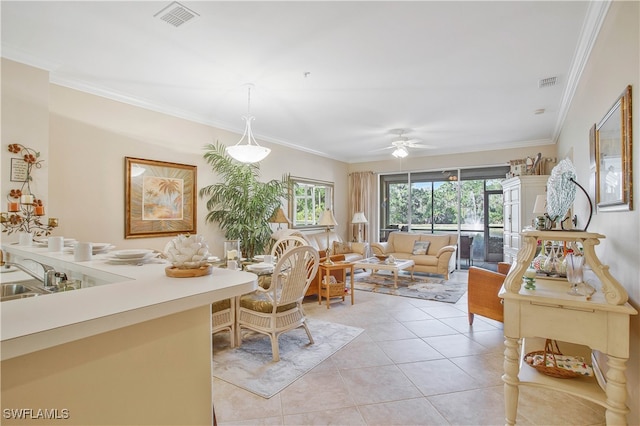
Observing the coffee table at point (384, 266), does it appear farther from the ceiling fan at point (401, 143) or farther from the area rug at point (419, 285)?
the ceiling fan at point (401, 143)

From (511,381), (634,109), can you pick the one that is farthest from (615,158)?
(511,381)

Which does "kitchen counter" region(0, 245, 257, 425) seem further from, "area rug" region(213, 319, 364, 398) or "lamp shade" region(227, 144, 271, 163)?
"lamp shade" region(227, 144, 271, 163)

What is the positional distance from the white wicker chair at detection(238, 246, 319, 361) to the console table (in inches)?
66.3

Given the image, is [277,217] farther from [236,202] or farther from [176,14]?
[176,14]

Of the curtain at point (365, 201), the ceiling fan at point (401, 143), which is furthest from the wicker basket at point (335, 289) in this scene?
the curtain at point (365, 201)

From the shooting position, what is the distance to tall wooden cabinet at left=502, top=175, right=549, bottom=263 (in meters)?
5.54

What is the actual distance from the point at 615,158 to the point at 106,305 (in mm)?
2738

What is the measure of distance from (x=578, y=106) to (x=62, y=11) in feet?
15.8

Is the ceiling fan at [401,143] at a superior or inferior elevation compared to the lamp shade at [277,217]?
superior

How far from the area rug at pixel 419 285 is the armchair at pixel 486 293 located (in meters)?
1.27

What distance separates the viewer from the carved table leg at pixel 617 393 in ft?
5.03

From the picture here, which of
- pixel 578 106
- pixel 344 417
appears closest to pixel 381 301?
pixel 344 417

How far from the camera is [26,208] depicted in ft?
9.17

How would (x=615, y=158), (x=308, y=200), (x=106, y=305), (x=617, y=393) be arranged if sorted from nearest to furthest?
(x=106, y=305) → (x=617, y=393) → (x=615, y=158) → (x=308, y=200)
